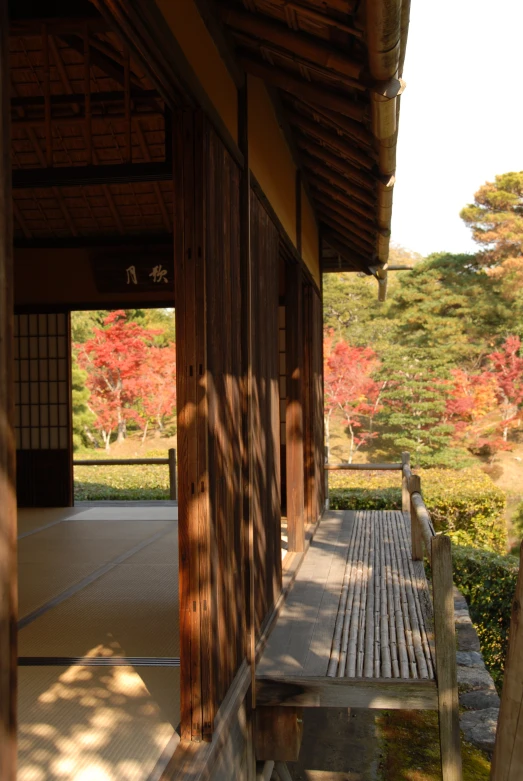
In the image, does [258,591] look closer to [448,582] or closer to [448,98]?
[448,582]

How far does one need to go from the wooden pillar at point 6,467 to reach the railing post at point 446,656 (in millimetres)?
2201

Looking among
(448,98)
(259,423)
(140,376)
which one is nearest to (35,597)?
(259,423)

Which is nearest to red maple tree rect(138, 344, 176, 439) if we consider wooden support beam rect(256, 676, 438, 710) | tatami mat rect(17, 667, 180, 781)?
wooden support beam rect(256, 676, 438, 710)

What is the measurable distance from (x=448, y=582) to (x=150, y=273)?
5.63 meters

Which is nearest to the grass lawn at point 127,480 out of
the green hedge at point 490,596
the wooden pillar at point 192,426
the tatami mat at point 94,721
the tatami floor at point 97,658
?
the tatami floor at point 97,658

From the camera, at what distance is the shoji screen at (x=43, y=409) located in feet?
26.5

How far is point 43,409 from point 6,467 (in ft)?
24.4

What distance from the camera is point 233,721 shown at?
272 centimetres

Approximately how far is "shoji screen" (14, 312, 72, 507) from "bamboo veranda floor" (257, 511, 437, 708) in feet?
11.3

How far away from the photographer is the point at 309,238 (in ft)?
21.8

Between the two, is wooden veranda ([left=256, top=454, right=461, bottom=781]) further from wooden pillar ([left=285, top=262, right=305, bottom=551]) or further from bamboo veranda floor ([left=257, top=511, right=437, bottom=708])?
wooden pillar ([left=285, top=262, right=305, bottom=551])

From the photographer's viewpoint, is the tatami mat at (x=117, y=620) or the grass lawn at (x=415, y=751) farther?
the grass lawn at (x=415, y=751)

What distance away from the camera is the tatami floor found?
2.29 meters

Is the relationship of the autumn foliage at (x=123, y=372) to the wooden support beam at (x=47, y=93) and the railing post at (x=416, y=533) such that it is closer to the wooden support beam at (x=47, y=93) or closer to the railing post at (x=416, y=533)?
the railing post at (x=416, y=533)
